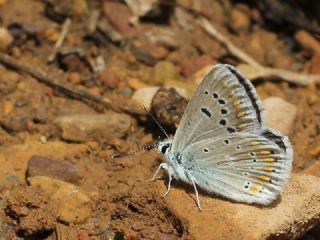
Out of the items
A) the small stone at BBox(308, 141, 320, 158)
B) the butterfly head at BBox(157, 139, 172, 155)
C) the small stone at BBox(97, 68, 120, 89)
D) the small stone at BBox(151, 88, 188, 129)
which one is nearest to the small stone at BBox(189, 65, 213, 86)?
the small stone at BBox(97, 68, 120, 89)

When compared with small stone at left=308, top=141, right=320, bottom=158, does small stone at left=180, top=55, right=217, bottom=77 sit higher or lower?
lower

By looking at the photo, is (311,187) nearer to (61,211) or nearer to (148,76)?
(61,211)

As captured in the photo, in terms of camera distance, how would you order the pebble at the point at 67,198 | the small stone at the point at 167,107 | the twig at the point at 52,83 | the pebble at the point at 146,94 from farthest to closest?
the twig at the point at 52,83
the pebble at the point at 146,94
the small stone at the point at 167,107
the pebble at the point at 67,198

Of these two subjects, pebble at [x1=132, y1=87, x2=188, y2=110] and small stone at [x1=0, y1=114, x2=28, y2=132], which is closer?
small stone at [x1=0, y1=114, x2=28, y2=132]

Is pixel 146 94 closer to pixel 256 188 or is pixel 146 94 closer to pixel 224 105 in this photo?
pixel 224 105

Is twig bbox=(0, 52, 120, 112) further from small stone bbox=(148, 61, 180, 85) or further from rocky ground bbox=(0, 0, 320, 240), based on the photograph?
small stone bbox=(148, 61, 180, 85)

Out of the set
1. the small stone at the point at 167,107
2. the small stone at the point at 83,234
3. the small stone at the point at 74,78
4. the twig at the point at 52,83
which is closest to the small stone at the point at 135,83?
the twig at the point at 52,83

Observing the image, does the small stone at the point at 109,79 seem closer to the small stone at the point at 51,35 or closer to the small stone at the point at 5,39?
the small stone at the point at 51,35
